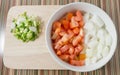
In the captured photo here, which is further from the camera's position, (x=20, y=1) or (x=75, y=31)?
(x=20, y=1)

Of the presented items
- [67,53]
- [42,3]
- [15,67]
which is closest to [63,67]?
[67,53]

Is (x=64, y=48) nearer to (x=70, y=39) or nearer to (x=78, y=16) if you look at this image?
(x=70, y=39)

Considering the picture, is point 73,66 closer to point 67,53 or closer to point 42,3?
point 67,53

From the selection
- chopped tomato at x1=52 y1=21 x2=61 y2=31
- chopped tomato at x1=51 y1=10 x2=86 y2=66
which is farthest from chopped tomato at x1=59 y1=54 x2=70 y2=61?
chopped tomato at x1=52 y1=21 x2=61 y2=31

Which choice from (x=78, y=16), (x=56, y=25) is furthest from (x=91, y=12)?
(x=56, y=25)

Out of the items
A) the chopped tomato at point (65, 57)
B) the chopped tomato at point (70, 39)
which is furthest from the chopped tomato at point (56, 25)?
the chopped tomato at point (65, 57)

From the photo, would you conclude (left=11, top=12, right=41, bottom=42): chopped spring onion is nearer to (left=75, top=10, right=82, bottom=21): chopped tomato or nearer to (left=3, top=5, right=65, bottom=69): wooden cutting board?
(left=3, top=5, right=65, bottom=69): wooden cutting board

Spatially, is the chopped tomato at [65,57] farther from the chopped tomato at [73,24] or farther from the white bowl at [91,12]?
the chopped tomato at [73,24]

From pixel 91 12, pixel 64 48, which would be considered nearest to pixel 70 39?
pixel 64 48

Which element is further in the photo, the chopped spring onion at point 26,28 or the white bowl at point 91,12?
the chopped spring onion at point 26,28

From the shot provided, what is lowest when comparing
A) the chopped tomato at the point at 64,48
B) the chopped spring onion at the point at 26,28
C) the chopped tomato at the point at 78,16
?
the chopped tomato at the point at 64,48

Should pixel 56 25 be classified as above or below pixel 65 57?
above
